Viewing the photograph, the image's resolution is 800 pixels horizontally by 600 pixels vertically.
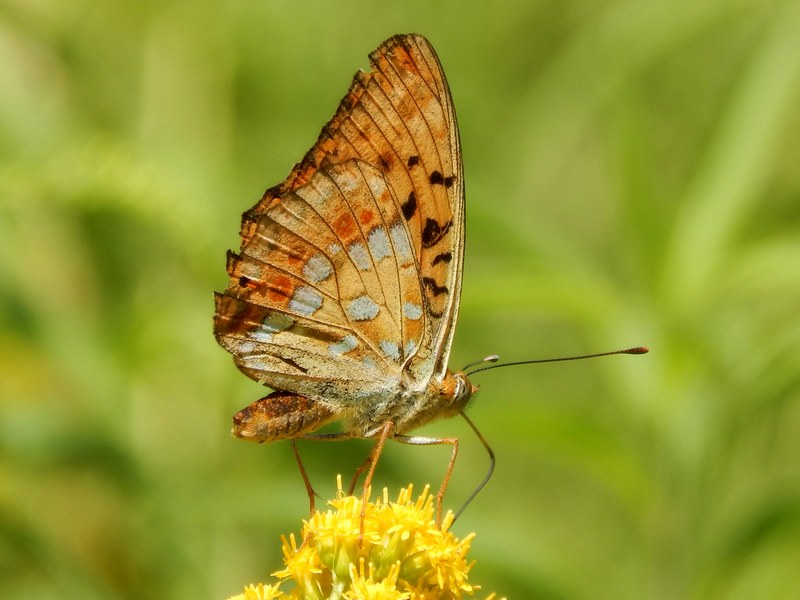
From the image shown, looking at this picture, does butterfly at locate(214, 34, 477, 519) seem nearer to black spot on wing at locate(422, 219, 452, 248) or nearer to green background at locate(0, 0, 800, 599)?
black spot on wing at locate(422, 219, 452, 248)

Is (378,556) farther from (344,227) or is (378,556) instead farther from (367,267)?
(344,227)

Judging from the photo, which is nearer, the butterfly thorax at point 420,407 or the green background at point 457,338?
the butterfly thorax at point 420,407

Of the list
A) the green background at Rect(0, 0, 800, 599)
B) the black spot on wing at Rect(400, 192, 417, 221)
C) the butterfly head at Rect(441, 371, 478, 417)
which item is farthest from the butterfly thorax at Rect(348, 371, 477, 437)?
the black spot on wing at Rect(400, 192, 417, 221)

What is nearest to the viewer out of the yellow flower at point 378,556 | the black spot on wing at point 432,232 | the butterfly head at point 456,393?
the yellow flower at point 378,556

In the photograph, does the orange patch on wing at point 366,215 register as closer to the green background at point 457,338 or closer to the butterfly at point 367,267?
the butterfly at point 367,267

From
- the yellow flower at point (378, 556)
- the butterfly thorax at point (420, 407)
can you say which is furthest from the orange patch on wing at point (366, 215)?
the yellow flower at point (378, 556)

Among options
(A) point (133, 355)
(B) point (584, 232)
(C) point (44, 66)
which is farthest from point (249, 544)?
(B) point (584, 232)

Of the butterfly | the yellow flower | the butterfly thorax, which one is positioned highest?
the butterfly
